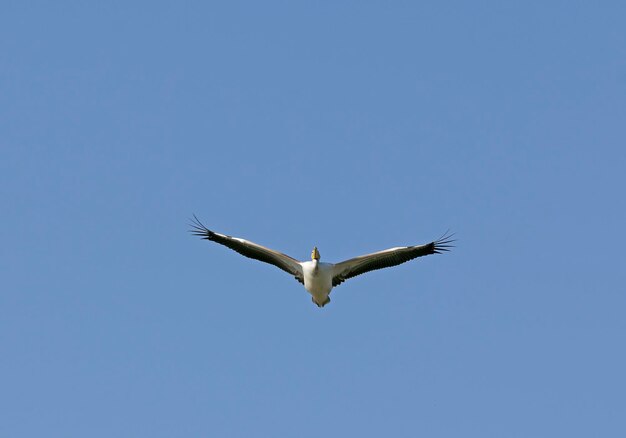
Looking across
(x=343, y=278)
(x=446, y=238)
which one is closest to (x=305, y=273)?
(x=343, y=278)

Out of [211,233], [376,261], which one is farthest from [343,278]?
[211,233]

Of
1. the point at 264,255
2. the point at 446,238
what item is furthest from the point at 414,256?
the point at 264,255

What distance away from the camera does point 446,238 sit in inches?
2008

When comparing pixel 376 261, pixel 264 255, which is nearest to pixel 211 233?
pixel 264 255

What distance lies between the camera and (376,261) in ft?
169

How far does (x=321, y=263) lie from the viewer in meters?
50.8

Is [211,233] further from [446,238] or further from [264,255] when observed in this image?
[446,238]

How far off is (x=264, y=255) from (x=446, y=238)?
618 centimetres

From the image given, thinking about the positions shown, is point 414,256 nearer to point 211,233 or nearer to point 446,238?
point 446,238

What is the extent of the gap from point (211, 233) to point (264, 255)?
Answer: 1.96 meters

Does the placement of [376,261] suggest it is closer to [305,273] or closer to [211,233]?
[305,273]

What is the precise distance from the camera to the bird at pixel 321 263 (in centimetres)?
5072

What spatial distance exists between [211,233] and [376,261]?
224 inches

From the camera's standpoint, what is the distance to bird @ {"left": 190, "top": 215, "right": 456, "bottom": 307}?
50.7 m
